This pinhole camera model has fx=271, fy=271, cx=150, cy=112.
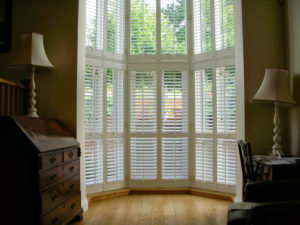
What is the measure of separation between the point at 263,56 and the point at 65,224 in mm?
2770

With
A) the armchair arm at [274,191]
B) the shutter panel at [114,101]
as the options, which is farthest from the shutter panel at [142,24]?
the armchair arm at [274,191]

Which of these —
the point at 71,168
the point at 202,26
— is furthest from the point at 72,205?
the point at 202,26

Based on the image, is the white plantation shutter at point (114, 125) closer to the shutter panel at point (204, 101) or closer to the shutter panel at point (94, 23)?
the shutter panel at point (94, 23)

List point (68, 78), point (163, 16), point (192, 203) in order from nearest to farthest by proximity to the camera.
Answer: point (68, 78), point (192, 203), point (163, 16)

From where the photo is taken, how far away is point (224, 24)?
145 inches

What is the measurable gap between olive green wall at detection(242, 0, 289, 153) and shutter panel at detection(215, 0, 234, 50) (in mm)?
441

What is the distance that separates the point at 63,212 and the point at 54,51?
176 centimetres

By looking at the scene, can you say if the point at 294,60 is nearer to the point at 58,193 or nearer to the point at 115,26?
the point at 115,26

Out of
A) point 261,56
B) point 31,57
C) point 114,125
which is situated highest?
point 261,56

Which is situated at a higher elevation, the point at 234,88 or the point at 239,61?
the point at 239,61

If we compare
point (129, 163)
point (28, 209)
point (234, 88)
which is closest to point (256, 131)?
point (234, 88)

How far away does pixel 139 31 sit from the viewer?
404 centimetres

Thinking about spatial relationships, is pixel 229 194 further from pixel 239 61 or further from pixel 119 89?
pixel 119 89

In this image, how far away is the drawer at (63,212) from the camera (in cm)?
219
